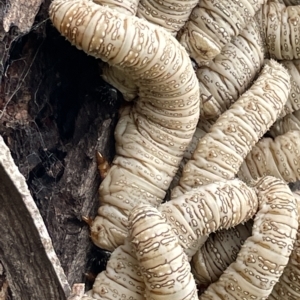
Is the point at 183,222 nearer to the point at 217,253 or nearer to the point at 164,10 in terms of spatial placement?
the point at 217,253

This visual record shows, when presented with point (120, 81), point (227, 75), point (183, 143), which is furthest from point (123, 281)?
point (227, 75)

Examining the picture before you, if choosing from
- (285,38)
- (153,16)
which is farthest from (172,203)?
(285,38)

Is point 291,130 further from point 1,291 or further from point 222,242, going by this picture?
point 1,291

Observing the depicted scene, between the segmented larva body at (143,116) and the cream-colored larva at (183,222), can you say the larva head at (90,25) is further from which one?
the cream-colored larva at (183,222)

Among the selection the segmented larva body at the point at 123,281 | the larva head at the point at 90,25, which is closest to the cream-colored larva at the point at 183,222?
the segmented larva body at the point at 123,281

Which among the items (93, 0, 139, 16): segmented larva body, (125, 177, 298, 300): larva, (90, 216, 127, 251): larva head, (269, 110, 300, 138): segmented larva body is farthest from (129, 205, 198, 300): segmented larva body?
(269, 110, 300, 138): segmented larva body

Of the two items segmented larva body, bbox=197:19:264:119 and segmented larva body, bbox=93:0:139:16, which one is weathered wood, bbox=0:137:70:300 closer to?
segmented larva body, bbox=93:0:139:16
